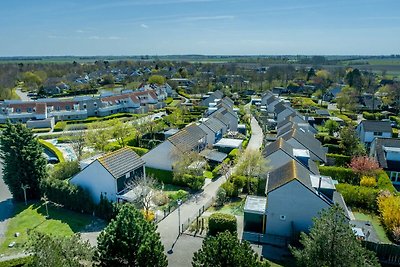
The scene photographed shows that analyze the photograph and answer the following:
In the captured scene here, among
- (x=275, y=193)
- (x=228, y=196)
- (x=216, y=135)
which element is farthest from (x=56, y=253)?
(x=216, y=135)

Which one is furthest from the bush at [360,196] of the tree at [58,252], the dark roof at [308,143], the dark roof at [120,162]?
the tree at [58,252]

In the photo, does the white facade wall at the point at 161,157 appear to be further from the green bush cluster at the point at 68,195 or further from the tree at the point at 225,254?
the tree at the point at 225,254

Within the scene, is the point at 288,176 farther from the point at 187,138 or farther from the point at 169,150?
the point at 187,138

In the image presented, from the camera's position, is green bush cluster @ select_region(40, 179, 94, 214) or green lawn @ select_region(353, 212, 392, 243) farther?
green bush cluster @ select_region(40, 179, 94, 214)

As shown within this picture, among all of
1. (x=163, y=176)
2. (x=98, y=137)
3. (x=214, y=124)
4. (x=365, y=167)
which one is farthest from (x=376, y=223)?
(x=98, y=137)

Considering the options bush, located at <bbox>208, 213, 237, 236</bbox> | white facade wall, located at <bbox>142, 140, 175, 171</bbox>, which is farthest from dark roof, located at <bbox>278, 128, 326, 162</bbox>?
bush, located at <bbox>208, 213, 237, 236</bbox>

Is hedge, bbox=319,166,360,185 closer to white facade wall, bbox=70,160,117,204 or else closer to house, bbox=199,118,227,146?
house, bbox=199,118,227,146

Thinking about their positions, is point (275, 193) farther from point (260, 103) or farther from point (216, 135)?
point (260, 103)
